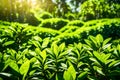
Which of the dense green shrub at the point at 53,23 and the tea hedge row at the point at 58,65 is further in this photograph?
the dense green shrub at the point at 53,23

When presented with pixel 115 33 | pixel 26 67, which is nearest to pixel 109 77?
pixel 26 67

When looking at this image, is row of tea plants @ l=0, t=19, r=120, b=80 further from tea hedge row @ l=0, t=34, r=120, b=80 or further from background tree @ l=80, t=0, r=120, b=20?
background tree @ l=80, t=0, r=120, b=20

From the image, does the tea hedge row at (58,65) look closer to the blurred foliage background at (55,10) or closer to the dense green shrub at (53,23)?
the dense green shrub at (53,23)

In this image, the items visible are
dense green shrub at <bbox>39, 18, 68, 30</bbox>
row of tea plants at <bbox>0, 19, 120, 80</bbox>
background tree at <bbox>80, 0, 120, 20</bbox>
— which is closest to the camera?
row of tea plants at <bbox>0, 19, 120, 80</bbox>

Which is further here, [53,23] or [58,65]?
[53,23]

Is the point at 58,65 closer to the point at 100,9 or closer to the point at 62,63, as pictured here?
the point at 62,63

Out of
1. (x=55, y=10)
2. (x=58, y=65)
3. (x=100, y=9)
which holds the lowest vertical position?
(x=55, y=10)

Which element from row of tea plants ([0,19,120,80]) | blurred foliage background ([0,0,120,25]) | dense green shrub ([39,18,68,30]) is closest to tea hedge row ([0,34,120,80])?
row of tea plants ([0,19,120,80])

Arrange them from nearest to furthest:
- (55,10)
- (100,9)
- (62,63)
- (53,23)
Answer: (62,63) < (53,23) < (100,9) < (55,10)

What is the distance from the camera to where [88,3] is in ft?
84.1

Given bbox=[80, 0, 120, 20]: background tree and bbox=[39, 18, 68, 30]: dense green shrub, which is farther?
bbox=[80, 0, 120, 20]: background tree

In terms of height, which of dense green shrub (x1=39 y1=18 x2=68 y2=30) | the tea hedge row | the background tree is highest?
the tea hedge row

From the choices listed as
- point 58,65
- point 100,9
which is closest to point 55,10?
point 100,9

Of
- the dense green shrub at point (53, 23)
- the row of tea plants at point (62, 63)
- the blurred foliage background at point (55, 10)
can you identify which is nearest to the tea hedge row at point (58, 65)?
the row of tea plants at point (62, 63)
